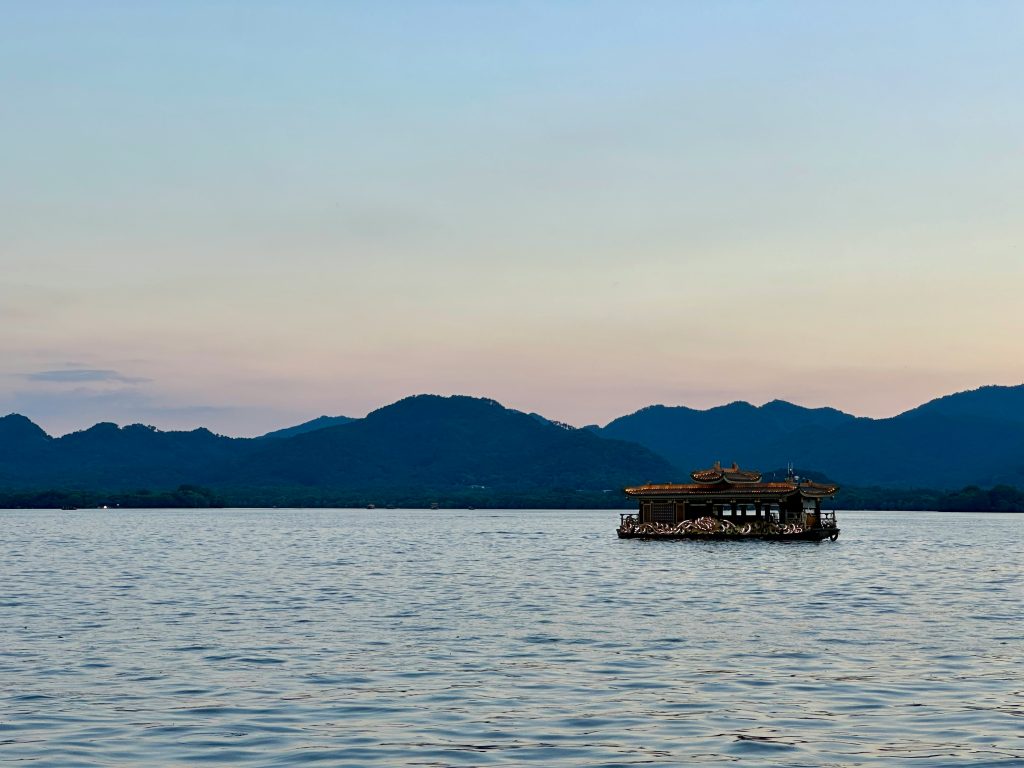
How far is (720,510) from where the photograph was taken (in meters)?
146

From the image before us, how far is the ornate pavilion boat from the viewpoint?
14000cm

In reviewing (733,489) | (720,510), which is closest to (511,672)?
(733,489)

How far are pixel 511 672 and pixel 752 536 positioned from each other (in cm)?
10908

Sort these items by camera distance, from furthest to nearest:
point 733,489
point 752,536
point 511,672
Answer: point 733,489 < point 752,536 < point 511,672

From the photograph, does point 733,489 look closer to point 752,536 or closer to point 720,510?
point 720,510

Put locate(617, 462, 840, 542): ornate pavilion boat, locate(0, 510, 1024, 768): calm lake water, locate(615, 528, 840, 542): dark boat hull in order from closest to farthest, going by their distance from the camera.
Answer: locate(0, 510, 1024, 768): calm lake water < locate(615, 528, 840, 542): dark boat hull < locate(617, 462, 840, 542): ornate pavilion boat

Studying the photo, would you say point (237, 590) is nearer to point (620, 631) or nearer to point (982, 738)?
point (620, 631)

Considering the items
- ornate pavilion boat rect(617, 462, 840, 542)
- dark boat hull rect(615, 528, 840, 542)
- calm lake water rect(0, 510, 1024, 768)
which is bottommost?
calm lake water rect(0, 510, 1024, 768)

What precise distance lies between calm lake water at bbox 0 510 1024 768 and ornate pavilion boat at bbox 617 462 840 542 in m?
62.5

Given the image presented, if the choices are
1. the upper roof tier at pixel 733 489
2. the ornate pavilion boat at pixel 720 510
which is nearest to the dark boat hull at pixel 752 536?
the ornate pavilion boat at pixel 720 510

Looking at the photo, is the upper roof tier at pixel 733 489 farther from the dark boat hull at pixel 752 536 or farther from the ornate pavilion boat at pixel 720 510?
the dark boat hull at pixel 752 536

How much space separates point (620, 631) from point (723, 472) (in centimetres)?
9684

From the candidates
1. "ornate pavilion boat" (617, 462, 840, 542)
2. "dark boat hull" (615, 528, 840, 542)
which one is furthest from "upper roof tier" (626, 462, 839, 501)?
"dark boat hull" (615, 528, 840, 542)

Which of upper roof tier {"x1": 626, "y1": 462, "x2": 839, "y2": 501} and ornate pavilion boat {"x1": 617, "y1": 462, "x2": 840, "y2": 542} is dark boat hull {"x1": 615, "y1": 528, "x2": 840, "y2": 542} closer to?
ornate pavilion boat {"x1": 617, "y1": 462, "x2": 840, "y2": 542}
